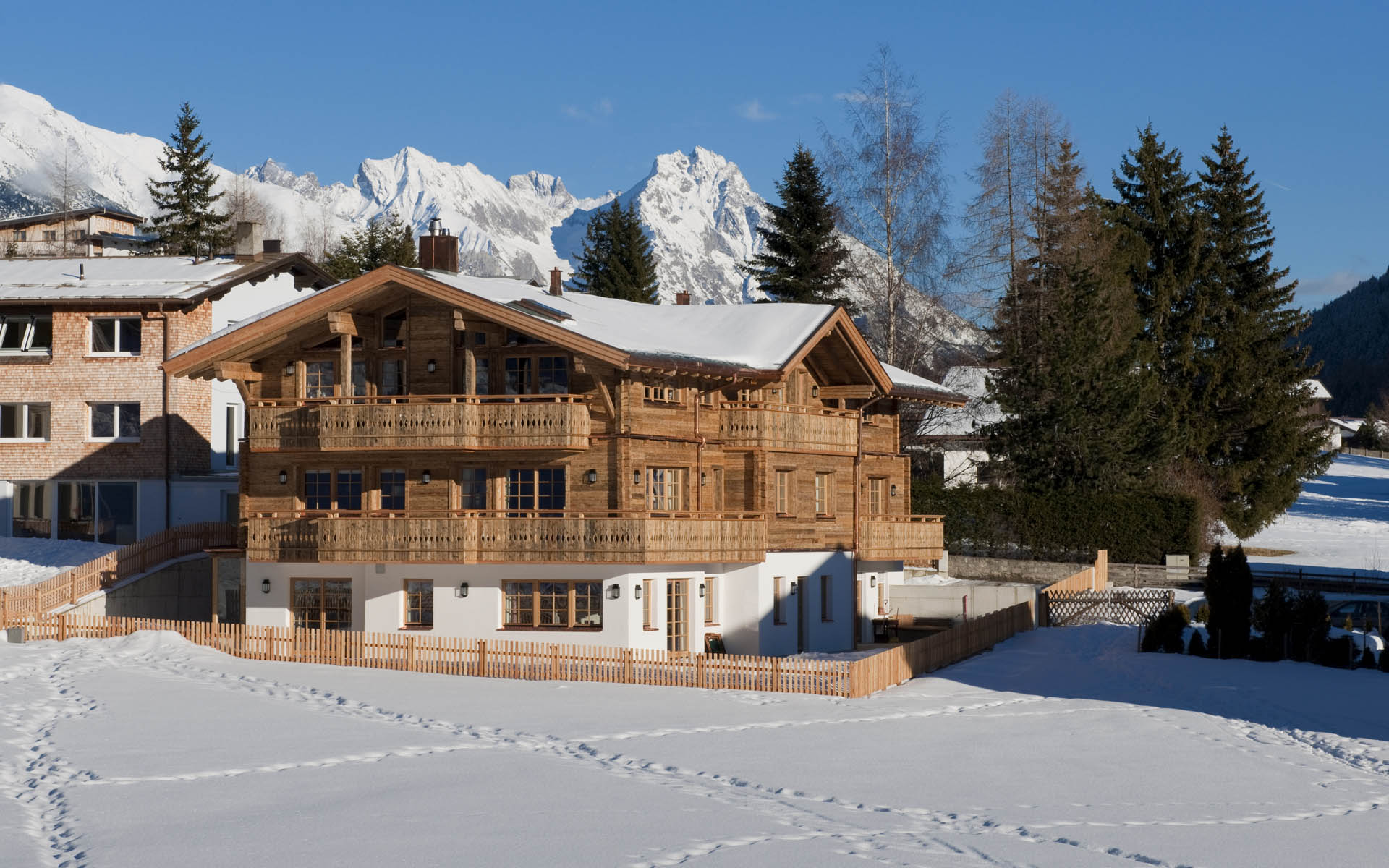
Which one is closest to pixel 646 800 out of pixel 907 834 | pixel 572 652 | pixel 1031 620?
pixel 907 834

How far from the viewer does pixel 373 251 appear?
79.7m

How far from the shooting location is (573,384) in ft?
125

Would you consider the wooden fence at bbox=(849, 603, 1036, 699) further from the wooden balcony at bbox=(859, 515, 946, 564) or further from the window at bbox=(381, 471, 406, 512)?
the window at bbox=(381, 471, 406, 512)

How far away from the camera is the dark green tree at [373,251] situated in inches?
3044

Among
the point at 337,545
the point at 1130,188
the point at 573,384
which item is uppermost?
the point at 1130,188

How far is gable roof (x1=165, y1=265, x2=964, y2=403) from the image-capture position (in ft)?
120

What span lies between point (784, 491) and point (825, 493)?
1862mm

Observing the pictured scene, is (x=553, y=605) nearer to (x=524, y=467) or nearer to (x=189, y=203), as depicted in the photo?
(x=524, y=467)

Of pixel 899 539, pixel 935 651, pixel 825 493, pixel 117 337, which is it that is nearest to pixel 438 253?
pixel 117 337

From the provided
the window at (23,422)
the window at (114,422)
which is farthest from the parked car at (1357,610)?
the window at (23,422)

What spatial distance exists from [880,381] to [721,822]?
2694 cm

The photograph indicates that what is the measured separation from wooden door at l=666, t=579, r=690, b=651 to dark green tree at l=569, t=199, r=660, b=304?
126ft

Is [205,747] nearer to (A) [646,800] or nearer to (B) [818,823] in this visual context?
(A) [646,800]

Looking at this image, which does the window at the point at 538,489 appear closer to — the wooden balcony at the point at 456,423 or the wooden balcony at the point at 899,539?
the wooden balcony at the point at 456,423
